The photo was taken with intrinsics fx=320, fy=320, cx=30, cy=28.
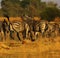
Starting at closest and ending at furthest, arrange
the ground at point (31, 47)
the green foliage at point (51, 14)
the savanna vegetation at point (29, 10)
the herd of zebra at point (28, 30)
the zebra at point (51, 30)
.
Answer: the ground at point (31, 47) → the herd of zebra at point (28, 30) → the zebra at point (51, 30) → the green foliage at point (51, 14) → the savanna vegetation at point (29, 10)

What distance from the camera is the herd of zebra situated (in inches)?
958

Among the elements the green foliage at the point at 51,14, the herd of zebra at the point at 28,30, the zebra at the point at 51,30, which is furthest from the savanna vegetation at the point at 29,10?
the herd of zebra at the point at 28,30

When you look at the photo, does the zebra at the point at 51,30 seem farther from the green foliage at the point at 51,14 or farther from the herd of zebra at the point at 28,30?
the green foliage at the point at 51,14

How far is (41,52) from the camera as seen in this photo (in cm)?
1995

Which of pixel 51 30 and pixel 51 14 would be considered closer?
pixel 51 30

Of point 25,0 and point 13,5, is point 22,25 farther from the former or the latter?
point 25,0

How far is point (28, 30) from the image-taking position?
24.9m

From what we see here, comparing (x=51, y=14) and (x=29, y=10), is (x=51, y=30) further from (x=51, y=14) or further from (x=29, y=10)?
(x=29, y=10)

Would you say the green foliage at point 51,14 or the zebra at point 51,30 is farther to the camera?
the green foliage at point 51,14

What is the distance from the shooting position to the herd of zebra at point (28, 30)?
79.9ft

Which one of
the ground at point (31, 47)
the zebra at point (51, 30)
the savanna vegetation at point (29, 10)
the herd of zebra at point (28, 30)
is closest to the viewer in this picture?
the ground at point (31, 47)

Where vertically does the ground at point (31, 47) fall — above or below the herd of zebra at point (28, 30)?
below

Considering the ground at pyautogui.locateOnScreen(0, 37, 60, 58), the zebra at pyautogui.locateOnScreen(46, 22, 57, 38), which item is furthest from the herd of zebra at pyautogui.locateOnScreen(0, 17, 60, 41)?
the ground at pyautogui.locateOnScreen(0, 37, 60, 58)

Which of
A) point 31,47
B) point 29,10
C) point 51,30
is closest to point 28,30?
point 51,30
